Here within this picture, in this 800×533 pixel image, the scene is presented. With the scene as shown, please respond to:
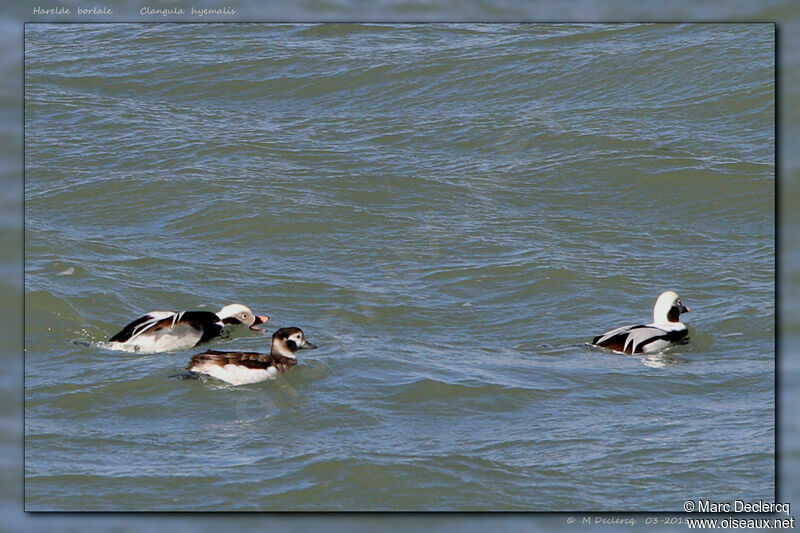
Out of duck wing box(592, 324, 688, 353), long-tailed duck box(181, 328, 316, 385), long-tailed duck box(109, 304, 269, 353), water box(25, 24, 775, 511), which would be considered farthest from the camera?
duck wing box(592, 324, 688, 353)

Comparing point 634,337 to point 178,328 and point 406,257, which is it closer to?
point 406,257

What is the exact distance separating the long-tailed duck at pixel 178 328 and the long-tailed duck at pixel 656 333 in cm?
294

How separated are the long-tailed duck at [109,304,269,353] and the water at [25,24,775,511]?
177mm

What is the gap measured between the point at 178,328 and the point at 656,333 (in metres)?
3.90

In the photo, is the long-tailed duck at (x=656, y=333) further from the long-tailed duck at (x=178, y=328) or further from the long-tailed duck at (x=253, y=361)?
the long-tailed duck at (x=178, y=328)

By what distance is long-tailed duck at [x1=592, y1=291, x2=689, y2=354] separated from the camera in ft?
31.3

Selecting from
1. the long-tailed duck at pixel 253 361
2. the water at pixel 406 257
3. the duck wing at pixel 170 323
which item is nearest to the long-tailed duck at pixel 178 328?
the duck wing at pixel 170 323

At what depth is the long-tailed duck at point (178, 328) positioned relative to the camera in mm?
9234

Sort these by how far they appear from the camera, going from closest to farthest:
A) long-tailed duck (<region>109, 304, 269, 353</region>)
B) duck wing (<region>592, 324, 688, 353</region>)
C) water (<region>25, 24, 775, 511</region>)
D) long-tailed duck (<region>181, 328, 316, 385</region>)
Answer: water (<region>25, 24, 775, 511</region>) < long-tailed duck (<region>181, 328, 316, 385</region>) < long-tailed duck (<region>109, 304, 269, 353</region>) < duck wing (<region>592, 324, 688, 353</region>)

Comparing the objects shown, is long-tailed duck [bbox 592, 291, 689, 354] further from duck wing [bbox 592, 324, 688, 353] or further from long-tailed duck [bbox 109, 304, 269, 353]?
long-tailed duck [bbox 109, 304, 269, 353]

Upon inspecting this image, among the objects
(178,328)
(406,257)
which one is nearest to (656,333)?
(406,257)

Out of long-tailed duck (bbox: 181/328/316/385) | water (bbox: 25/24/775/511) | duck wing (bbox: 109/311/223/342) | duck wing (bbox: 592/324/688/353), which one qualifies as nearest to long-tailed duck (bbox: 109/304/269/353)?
duck wing (bbox: 109/311/223/342)

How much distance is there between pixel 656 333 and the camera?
31.7 feet

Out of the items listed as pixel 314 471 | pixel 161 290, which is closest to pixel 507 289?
pixel 161 290
